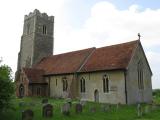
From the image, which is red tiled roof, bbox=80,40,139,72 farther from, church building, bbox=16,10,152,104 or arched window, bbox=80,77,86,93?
arched window, bbox=80,77,86,93

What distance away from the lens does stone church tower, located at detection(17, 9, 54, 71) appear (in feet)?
148

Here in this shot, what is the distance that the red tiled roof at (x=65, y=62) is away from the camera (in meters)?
35.2

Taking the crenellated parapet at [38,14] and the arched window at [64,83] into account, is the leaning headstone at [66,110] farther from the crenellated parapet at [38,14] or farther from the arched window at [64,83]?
the crenellated parapet at [38,14]

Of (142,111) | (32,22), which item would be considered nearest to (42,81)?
(32,22)

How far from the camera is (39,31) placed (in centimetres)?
4616

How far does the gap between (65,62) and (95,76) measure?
8.00 m

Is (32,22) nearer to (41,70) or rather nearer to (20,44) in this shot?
(20,44)

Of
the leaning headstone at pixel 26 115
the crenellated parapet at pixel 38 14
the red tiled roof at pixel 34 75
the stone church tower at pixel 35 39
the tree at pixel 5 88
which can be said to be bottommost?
the leaning headstone at pixel 26 115

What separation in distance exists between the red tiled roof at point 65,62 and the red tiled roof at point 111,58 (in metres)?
1.24

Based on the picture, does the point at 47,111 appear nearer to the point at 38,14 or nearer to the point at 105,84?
the point at 105,84

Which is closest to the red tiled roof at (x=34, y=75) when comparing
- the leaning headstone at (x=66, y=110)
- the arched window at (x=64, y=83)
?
the arched window at (x=64, y=83)

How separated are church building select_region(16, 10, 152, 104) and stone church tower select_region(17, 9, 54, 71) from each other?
2.87ft

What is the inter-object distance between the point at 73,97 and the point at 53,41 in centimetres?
1698

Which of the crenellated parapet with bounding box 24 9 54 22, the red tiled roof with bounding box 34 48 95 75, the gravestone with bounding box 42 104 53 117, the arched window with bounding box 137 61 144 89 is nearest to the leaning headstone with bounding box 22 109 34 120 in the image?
the gravestone with bounding box 42 104 53 117
